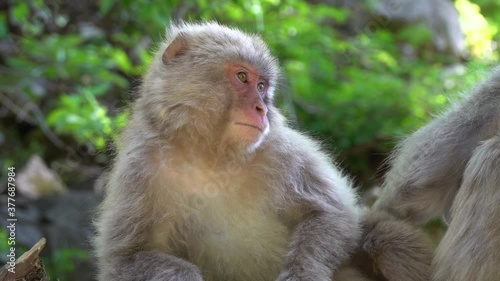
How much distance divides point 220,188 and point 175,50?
0.72m

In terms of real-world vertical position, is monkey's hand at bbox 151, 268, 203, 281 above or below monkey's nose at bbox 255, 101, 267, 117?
below

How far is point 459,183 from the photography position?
13.0 ft

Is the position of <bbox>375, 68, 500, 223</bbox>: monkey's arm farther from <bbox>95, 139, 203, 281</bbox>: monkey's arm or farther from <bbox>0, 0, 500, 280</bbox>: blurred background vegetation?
<bbox>0, 0, 500, 280</bbox>: blurred background vegetation

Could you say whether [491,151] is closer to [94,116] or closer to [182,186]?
[182,186]

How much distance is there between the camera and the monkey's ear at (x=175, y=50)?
3.82 meters

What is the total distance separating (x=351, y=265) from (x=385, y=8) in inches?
326

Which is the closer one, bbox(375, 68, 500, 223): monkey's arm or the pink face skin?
the pink face skin

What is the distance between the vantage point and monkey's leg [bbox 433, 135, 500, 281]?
3383 millimetres

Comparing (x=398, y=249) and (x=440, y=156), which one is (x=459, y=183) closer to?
(x=440, y=156)

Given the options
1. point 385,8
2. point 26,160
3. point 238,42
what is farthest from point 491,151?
point 385,8

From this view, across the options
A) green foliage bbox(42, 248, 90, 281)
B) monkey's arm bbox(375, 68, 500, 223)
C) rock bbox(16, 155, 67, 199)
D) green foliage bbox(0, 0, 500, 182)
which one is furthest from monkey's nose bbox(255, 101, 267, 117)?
rock bbox(16, 155, 67, 199)

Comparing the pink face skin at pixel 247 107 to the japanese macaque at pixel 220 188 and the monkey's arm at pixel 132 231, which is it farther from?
the monkey's arm at pixel 132 231

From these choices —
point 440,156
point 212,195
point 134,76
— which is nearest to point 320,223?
point 212,195

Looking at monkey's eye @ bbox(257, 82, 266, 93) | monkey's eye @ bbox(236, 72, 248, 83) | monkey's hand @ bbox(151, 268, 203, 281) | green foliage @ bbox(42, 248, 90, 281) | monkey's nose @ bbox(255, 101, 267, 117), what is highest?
Answer: monkey's eye @ bbox(236, 72, 248, 83)
